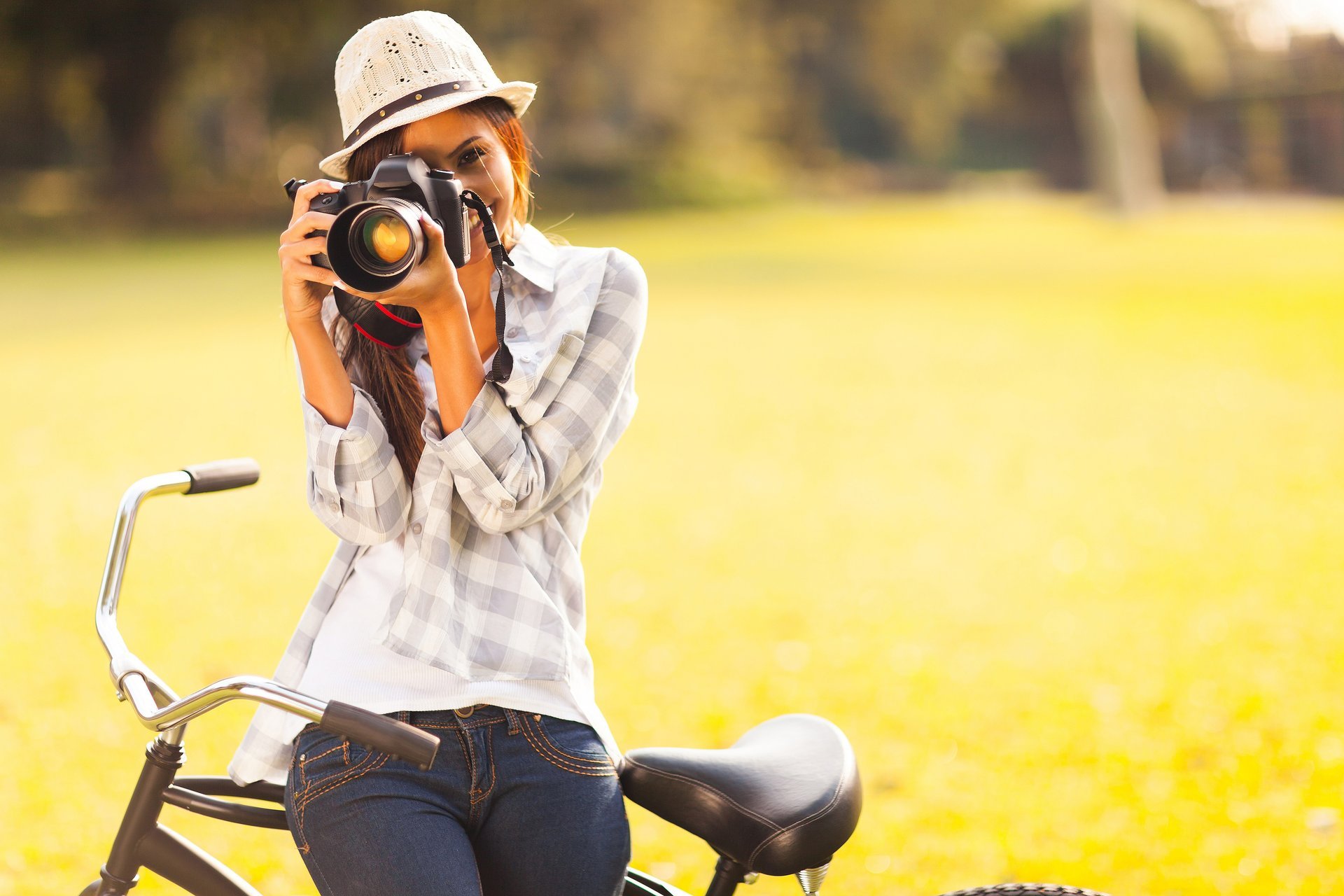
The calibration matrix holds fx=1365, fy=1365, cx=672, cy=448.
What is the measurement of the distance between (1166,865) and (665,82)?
31720 millimetres

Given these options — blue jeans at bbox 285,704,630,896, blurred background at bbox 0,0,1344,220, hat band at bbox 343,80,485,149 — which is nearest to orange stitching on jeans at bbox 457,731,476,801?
blue jeans at bbox 285,704,630,896

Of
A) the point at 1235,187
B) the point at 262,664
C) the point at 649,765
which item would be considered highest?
the point at 649,765

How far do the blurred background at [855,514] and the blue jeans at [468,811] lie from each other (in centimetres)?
125

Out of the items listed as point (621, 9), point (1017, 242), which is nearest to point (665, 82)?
point (621, 9)

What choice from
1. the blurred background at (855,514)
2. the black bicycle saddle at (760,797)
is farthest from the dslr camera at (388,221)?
the blurred background at (855,514)

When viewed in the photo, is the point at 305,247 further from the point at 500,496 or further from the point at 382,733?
the point at 382,733

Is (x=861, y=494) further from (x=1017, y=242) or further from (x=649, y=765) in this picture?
(x=1017, y=242)

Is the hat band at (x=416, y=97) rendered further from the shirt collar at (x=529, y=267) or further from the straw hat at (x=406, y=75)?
the shirt collar at (x=529, y=267)

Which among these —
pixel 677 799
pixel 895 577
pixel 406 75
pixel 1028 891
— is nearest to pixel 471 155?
pixel 406 75

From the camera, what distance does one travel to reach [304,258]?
1726 mm

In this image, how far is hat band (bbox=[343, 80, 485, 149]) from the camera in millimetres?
1850

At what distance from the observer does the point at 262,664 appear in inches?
213

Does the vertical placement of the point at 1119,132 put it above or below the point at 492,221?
below

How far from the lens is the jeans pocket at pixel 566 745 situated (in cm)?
180
